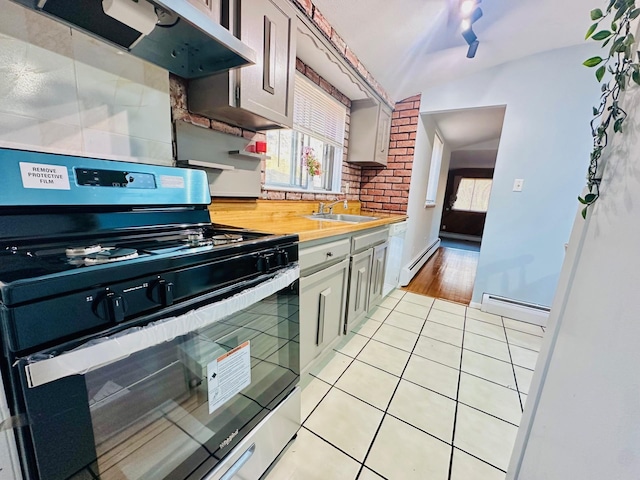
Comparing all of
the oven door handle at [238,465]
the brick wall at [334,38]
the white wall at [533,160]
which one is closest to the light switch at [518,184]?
the white wall at [533,160]

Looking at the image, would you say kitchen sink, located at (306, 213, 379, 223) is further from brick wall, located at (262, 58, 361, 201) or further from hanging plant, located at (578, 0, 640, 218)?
hanging plant, located at (578, 0, 640, 218)

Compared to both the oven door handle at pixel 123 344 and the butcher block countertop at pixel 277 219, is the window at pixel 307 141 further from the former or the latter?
the oven door handle at pixel 123 344

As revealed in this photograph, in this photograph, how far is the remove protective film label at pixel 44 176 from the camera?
0.70 metres

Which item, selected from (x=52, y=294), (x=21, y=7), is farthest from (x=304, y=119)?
(x=52, y=294)

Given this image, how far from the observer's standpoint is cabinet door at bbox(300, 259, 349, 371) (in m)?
1.34

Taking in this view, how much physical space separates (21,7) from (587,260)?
5.72ft

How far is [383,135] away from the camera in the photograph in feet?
9.44

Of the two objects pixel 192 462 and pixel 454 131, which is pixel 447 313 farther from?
pixel 454 131

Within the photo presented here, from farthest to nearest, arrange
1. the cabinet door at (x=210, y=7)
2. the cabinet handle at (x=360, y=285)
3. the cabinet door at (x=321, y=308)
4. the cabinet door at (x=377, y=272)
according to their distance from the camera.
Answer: the cabinet door at (x=377, y=272) → the cabinet handle at (x=360, y=285) → the cabinet door at (x=321, y=308) → the cabinet door at (x=210, y=7)

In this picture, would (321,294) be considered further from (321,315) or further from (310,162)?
(310,162)

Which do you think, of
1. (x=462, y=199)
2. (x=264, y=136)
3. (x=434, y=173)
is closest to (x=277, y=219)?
(x=264, y=136)

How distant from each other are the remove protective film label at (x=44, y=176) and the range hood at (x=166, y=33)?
45 cm

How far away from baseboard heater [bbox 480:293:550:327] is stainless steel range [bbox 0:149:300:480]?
2408 mm

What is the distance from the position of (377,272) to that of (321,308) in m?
0.98
